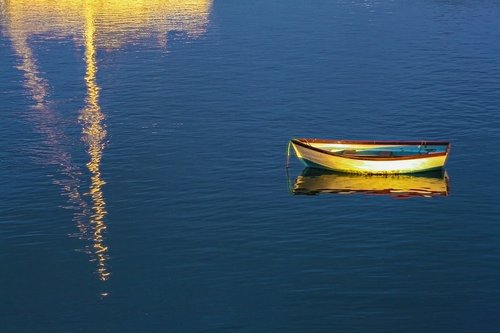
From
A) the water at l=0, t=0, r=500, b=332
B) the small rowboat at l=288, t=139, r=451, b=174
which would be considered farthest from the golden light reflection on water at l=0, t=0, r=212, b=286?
the small rowboat at l=288, t=139, r=451, b=174

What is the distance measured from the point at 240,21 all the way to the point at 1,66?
43.0m

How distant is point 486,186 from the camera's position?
300 ft

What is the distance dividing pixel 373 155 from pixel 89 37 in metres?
70.9

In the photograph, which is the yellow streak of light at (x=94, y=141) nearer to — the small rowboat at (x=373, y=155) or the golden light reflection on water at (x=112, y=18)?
the golden light reflection on water at (x=112, y=18)

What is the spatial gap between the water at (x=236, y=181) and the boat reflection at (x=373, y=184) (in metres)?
1.08

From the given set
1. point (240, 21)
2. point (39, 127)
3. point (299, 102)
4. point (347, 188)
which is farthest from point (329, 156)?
point (240, 21)

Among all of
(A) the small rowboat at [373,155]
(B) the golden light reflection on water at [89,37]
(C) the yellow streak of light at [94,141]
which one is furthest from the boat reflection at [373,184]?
(B) the golden light reflection on water at [89,37]

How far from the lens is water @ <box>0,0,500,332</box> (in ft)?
229

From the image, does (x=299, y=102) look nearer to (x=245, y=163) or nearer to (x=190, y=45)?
(x=245, y=163)

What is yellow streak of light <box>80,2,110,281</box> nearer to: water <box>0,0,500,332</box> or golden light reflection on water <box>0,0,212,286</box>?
golden light reflection on water <box>0,0,212,286</box>

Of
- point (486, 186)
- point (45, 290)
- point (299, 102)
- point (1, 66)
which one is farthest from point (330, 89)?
point (45, 290)

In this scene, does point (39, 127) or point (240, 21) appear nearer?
point (39, 127)

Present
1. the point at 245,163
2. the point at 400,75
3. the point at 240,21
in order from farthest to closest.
Result: the point at 240,21
the point at 400,75
the point at 245,163

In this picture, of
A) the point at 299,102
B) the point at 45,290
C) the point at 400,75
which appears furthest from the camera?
the point at 400,75
